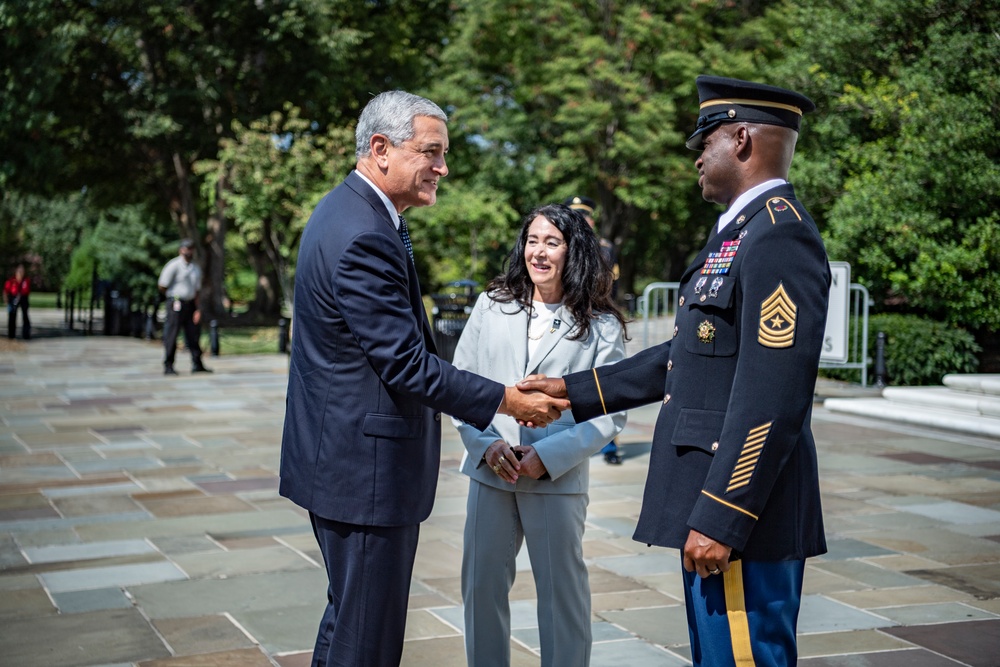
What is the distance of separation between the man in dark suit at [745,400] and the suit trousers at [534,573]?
82 centimetres

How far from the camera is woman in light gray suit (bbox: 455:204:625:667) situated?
145 inches

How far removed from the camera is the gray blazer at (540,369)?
374 cm

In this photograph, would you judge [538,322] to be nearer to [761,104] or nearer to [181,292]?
[761,104]

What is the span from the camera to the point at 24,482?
807 centimetres

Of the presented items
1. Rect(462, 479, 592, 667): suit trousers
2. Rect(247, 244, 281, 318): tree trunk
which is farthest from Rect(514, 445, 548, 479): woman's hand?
Rect(247, 244, 281, 318): tree trunk

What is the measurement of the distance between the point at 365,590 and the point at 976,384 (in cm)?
1042

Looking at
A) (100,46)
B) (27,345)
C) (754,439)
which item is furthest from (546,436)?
(100,46)

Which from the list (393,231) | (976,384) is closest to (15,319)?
(976,384)

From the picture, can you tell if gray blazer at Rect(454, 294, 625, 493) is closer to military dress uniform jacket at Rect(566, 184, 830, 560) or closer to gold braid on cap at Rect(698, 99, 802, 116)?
military dress uniform jacket at Rect(566, 184, 830, 560)

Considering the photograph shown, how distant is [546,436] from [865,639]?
6.35 ft

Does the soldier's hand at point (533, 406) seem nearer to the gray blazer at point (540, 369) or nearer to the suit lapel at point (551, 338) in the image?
the gray blazer at point (540, 369)

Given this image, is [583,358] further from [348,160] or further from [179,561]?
[348,160]

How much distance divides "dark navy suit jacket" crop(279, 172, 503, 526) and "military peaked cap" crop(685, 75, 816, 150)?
0.95 metres

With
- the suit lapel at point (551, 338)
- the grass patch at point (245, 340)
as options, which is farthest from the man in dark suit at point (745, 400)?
the grass patch at point (245, 340)
